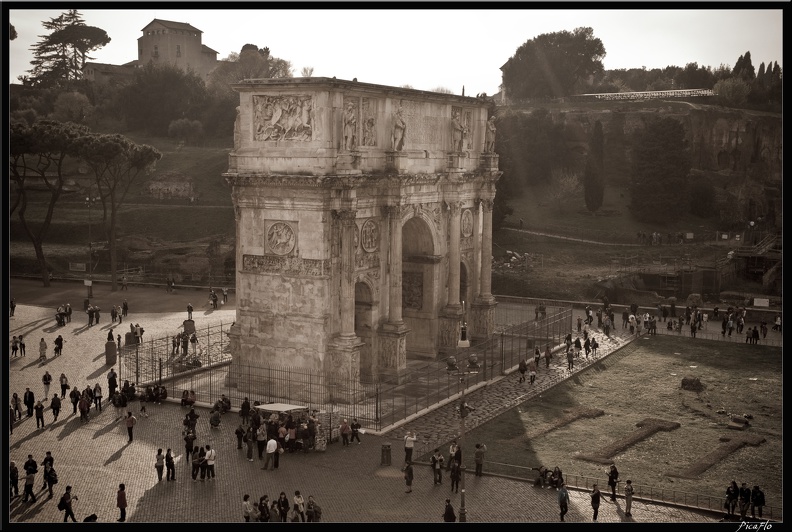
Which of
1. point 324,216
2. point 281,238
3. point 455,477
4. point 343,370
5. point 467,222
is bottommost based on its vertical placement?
point 455,477

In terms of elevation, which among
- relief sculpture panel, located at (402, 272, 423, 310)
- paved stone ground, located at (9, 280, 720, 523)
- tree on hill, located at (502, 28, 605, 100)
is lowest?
paved stone ground, located at (9, 280, 720, 523)

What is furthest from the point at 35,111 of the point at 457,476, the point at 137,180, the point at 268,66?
the point at 457,476

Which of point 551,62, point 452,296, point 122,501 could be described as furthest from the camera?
point 551,62

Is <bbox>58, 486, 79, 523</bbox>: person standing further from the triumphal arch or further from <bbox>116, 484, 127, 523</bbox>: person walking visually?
the triumphal arch

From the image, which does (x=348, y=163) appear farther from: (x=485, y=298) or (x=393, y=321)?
(x=485, y=298)

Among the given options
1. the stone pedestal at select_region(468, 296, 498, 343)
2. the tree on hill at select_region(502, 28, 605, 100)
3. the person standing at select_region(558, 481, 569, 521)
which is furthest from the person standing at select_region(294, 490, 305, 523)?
the tree on hill at select_region(502, 28, 605, 100)

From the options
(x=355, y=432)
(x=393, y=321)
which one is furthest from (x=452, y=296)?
(x=355, y=432)
